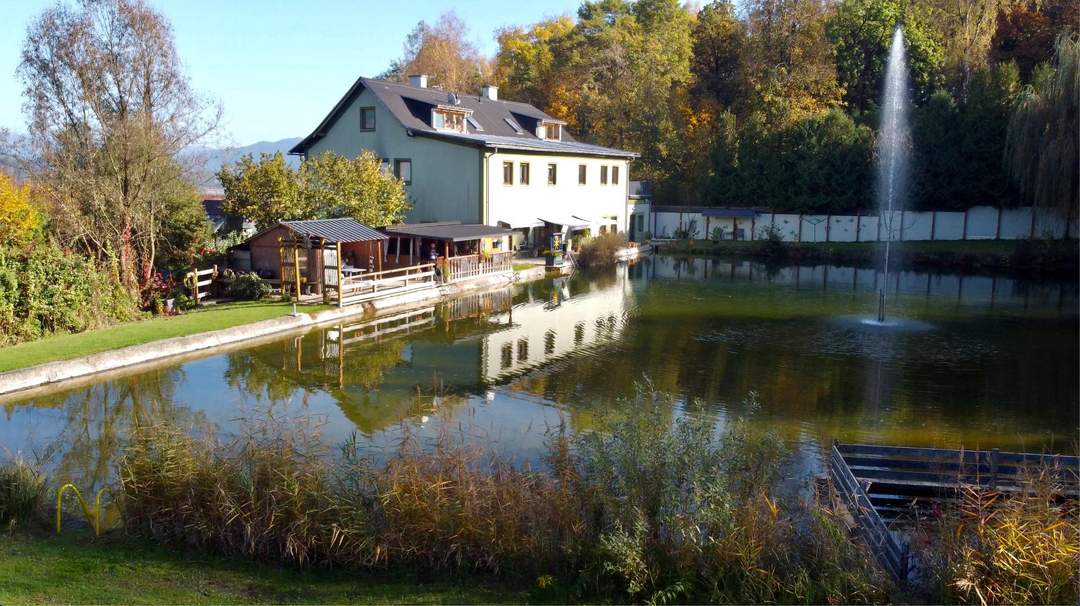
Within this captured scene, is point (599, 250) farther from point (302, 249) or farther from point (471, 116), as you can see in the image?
point (302, 249)

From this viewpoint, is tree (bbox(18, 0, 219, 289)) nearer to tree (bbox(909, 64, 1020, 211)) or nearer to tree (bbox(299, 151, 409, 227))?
tree (bbox(299, 151, 409, 227))

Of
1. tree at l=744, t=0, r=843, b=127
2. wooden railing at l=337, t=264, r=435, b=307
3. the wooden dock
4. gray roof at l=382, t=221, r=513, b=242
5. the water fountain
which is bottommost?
the wooden dock

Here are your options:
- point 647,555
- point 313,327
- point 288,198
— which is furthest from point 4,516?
point 288,198

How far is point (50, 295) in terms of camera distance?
19594mm

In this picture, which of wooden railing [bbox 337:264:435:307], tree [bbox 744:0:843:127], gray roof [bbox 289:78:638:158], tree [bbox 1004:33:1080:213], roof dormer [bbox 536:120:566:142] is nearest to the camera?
wooden railing [bbox 337:264:435:307]

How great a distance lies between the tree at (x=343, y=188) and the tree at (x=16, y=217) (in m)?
8.48

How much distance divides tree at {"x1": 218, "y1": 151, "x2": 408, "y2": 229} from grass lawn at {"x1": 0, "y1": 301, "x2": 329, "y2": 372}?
531 centimetres

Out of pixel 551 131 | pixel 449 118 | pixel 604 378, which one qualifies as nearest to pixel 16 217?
pixel 604 378

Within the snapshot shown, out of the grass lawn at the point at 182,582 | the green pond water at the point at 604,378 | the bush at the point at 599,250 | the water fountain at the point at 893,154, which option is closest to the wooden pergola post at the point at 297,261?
the green pond water at the point at 604,378

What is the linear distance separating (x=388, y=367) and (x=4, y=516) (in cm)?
1001

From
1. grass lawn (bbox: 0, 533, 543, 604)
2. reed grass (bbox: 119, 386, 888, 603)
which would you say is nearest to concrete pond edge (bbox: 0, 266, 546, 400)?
reed grass (bbox: 119, 386, 888, 603)

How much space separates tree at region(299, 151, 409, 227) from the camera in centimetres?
3048

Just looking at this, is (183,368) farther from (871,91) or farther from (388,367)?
(871,91)

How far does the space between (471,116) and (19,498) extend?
3392 cm
